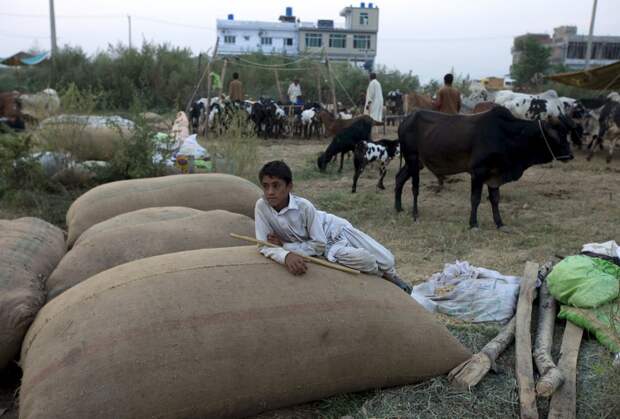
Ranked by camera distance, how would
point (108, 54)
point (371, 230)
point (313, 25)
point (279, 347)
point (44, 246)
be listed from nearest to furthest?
point (279, 347), point (44, 246), point (371, 230), point (108, 54), point (313, 25)

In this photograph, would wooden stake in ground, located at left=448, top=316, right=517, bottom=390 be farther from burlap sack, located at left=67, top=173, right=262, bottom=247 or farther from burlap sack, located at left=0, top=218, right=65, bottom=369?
burlap sack, located at left=67, top=173, right=262, bottom=247

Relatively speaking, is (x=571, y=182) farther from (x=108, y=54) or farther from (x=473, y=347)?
(x=108, y=54)

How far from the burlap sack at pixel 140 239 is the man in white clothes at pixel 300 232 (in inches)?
30.9

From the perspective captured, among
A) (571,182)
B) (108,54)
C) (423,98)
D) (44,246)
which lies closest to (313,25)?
(108,54)

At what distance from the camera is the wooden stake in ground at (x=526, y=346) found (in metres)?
2.62

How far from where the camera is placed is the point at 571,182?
9469 millimetres

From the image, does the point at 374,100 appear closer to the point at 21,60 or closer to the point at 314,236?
the point at 314,236

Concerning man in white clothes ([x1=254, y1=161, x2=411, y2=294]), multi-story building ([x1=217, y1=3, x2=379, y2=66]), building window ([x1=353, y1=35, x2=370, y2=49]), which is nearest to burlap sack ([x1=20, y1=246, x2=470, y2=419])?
man in white clothes ([x1=254, y1=161, x2=411, y2=294])

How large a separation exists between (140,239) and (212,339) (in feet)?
4.33

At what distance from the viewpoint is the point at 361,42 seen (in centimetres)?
5338

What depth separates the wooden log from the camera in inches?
101

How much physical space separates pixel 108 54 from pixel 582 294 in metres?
26.2

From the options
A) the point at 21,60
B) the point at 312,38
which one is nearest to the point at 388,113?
the point at 21,60

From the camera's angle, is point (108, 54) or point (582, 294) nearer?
point (582, 294)
